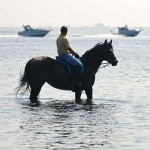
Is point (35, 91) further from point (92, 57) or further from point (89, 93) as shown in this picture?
point (92, 57)

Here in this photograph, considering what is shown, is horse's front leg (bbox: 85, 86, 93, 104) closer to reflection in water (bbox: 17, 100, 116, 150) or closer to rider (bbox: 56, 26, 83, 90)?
rider (bbox: 56, 26, 83, 90)

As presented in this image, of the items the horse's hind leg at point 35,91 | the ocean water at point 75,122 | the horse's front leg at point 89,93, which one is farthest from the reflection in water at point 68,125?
the horse's front leg at point 89,93

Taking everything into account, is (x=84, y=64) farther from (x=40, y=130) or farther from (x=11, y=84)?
(x=11, y=84)

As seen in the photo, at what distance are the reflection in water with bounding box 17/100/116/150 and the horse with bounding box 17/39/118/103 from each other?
0.69 metres

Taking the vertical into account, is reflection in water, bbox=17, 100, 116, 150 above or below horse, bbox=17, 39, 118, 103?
below

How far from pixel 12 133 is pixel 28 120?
2.15m

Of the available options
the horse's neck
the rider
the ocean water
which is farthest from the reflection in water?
the horse's neck

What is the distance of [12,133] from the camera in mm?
15539

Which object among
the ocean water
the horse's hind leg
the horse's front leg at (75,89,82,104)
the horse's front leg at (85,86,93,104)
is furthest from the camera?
the horse's front leg at (75,89,82,104)

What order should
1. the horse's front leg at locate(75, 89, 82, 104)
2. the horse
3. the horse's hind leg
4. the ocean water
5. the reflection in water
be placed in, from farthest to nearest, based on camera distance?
the horse's front leg at locate(75, 89, 82, 104)
the horse's hind leg
the horse
the reflection in water
the ocean water

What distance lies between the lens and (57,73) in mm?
21734

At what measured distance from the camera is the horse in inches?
856

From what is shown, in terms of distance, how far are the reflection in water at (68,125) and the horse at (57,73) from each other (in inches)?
27.3

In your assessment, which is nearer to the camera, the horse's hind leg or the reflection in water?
the reflection in water
